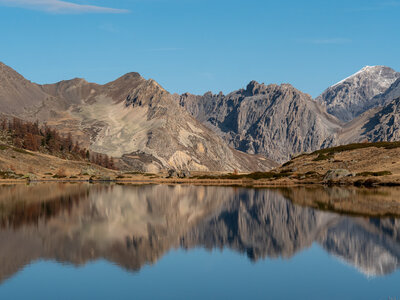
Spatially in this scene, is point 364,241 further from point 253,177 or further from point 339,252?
point 253,177

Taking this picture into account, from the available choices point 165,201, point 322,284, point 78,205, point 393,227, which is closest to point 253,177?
point 165,201

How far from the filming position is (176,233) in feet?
161

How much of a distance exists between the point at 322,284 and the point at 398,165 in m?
101

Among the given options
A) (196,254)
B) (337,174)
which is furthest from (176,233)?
(337,174)

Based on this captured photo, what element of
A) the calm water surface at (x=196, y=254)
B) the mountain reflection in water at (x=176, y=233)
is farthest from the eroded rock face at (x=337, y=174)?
the calm water surface at (x=196, y=254)

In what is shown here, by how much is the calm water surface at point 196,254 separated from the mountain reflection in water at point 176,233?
3.7 inches

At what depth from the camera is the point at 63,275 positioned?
104ft

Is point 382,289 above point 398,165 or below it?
below

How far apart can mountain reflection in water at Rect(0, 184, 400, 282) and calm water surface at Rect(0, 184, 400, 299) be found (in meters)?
0.09

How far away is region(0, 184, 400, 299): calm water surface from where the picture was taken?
29016mm

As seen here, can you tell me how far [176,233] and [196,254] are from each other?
10024mm

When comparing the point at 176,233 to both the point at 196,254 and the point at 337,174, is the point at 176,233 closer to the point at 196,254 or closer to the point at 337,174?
the point at 196,254

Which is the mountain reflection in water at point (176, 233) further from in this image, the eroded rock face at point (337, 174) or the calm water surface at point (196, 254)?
the eroded rock face at point (337, 174)

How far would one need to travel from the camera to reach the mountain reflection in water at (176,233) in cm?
3750
